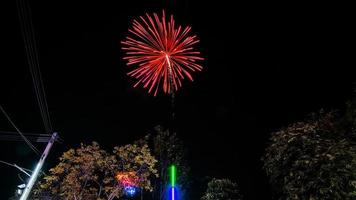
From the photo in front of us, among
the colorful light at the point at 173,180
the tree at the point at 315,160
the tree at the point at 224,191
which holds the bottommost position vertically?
the tree at the point at 315,160

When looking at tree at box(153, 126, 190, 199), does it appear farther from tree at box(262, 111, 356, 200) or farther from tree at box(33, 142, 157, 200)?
tree at box(262, 111, 356, 200)

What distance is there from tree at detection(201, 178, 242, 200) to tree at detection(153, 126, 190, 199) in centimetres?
448

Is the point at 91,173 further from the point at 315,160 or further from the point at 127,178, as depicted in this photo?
the point at 315,160

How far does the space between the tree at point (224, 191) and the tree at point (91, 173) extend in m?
5.05

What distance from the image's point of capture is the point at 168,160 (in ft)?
91.2

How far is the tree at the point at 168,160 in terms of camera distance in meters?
27.1

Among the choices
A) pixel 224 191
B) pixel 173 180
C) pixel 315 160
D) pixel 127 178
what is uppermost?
pixel 173 180

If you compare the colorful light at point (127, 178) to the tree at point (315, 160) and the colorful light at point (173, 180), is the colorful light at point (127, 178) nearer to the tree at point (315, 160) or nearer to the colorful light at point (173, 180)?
the colorful light at point (173, 180)

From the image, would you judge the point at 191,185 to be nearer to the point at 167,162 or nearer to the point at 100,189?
the point at 167,162

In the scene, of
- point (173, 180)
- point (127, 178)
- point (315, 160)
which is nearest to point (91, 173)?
point (127, 178)

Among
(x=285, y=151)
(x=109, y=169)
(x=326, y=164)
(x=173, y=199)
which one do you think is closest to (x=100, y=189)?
(x=109, y=169)

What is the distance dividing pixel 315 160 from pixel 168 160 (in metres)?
20.2

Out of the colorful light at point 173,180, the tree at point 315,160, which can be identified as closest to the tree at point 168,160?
the colorful light at point 173,180

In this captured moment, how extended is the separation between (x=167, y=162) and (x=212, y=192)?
19.3 ft
